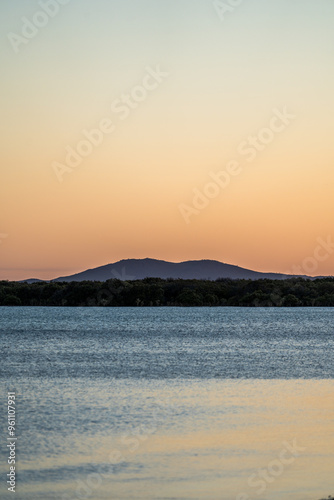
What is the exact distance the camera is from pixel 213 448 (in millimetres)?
16422

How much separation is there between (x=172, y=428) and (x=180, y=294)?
126783 millimetres

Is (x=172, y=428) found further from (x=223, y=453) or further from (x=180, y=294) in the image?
(x=180, y=294)

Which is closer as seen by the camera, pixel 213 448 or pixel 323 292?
pixel 213 448

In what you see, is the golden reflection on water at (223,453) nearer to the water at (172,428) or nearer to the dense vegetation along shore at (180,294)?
the water at (172,428)

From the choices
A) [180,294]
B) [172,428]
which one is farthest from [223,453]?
[180,294]

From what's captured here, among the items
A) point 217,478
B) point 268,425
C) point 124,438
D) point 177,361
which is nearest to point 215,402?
point 268,425

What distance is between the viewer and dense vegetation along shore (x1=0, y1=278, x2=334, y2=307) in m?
144

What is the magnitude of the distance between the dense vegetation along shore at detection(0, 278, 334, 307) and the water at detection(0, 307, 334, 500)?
346 ft

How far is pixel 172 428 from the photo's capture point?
1856 cm

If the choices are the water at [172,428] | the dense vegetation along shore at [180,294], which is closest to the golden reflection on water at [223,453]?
the water at [172,428]

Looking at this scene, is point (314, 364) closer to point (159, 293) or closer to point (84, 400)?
point (84, 400)

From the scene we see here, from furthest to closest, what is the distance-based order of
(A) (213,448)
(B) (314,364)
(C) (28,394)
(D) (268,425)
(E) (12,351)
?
(E) (12,351)
(B) (314,364)
(C) (28,394)
(D) (268,425)
(A) (213,448)

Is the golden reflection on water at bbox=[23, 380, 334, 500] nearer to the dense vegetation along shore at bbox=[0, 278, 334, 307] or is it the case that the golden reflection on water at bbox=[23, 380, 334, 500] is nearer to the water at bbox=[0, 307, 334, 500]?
the water at bbox=[0, 307, 334, 500]

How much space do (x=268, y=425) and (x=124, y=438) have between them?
4.04 m
